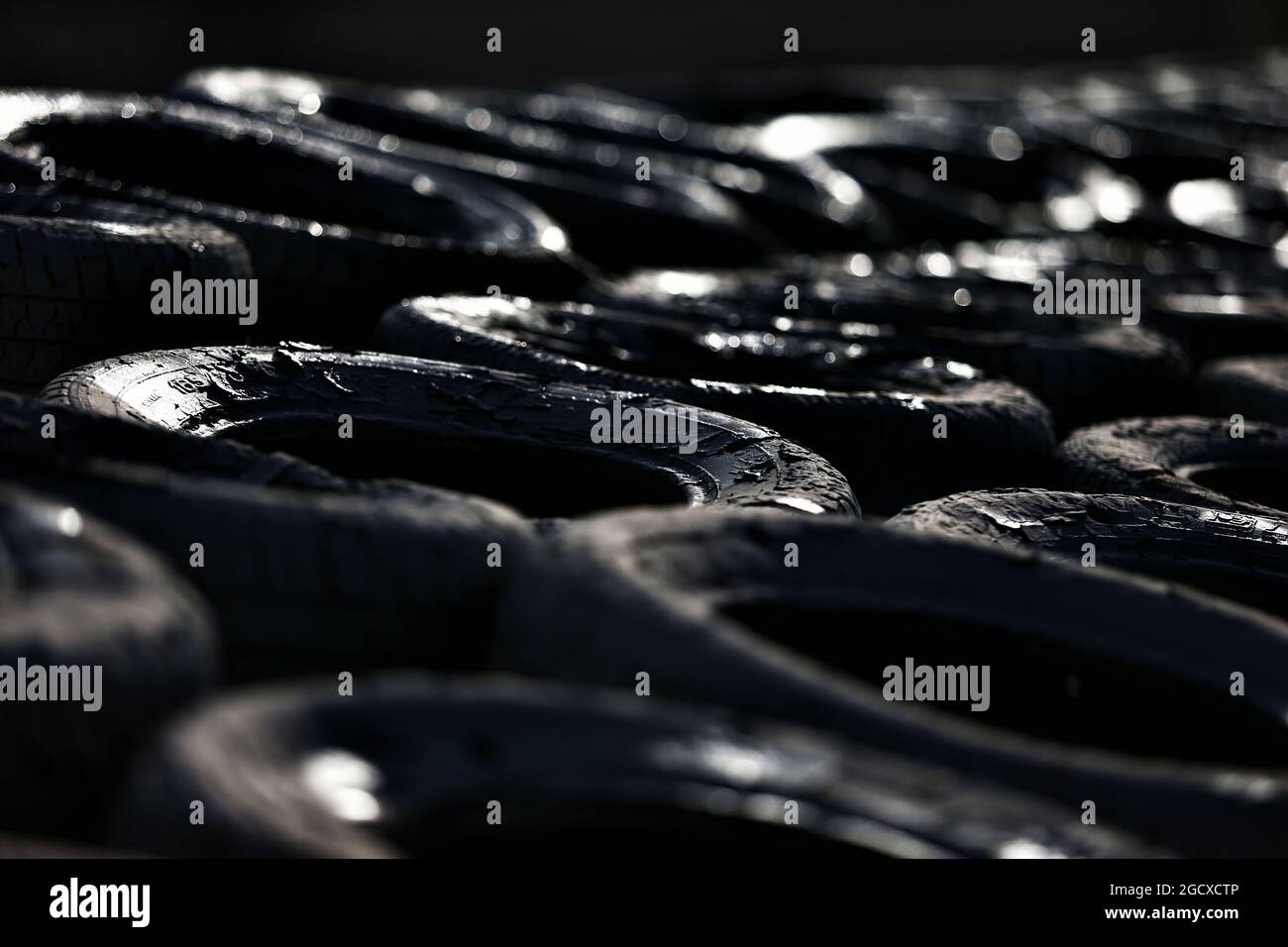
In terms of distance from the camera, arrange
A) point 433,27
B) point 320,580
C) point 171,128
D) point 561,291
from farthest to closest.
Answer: point 433,27
point 171,128
point 561,291
point 320,580

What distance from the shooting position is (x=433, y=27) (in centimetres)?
1527

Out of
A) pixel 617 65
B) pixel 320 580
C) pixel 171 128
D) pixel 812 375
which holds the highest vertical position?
pixel 617 65

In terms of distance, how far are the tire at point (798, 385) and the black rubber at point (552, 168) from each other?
61.1 inches

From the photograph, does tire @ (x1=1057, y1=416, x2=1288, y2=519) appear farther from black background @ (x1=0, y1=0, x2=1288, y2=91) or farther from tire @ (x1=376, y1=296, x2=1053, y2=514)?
black background @ (x1=0, y1=0, x2=1288, y2=91)

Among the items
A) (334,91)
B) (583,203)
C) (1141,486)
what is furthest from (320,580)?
(334,91)

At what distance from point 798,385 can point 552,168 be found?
2433 millimetres

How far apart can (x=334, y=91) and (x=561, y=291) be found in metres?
2.38

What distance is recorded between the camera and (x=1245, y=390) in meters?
3.46

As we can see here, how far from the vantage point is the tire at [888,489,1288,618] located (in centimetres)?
226

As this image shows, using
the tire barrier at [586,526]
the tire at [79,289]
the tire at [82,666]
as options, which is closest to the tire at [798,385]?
the tire barrier at [586,526]

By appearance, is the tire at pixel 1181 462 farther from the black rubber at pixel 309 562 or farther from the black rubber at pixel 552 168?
the black rubber at pixel 552 168

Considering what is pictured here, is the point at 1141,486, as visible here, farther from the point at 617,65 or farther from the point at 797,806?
the point at 617,65

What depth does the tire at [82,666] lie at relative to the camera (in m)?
1.17

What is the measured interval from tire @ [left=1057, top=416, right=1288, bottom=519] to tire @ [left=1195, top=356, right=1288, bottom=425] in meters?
0.28
